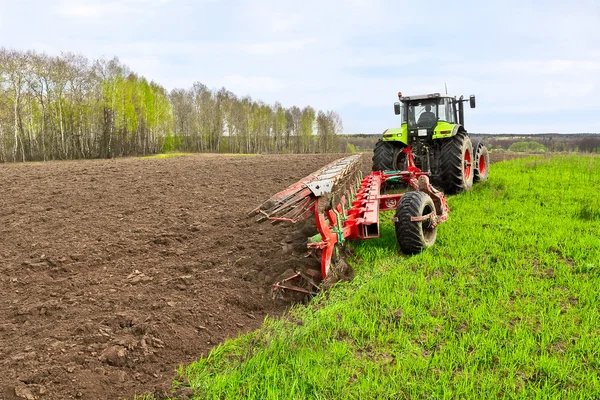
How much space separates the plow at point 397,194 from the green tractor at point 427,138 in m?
0.02

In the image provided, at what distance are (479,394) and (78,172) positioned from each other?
37.6ft

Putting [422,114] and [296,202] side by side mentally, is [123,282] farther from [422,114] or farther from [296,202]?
[422,114]

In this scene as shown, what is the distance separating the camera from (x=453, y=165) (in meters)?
8.43

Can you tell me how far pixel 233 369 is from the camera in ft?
9.56

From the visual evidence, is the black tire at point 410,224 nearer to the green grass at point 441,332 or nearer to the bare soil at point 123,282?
the green grass at point 441,332

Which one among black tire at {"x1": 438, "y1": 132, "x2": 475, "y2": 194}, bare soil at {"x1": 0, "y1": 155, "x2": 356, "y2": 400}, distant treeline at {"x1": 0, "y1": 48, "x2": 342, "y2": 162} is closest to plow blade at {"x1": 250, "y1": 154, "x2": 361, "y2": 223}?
bare soil at {"x1": 0, "y1": 155, "x2": 356, "y2": 400}

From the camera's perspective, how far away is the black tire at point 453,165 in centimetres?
843

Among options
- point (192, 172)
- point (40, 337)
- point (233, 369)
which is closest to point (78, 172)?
point (192, 172)

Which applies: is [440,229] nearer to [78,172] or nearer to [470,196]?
[470,196]

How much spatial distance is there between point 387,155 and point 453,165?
1.45 metres

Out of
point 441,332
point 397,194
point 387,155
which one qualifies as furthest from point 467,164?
point 441,332

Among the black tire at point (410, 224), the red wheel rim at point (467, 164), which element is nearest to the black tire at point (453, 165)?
the red wheel rim at point (467, 164)

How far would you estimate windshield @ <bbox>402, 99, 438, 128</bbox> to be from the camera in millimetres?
9312

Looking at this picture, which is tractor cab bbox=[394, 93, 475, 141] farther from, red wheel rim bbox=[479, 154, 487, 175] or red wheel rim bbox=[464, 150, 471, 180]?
red wheel rim bbox=[479, 154, 487, 175]
